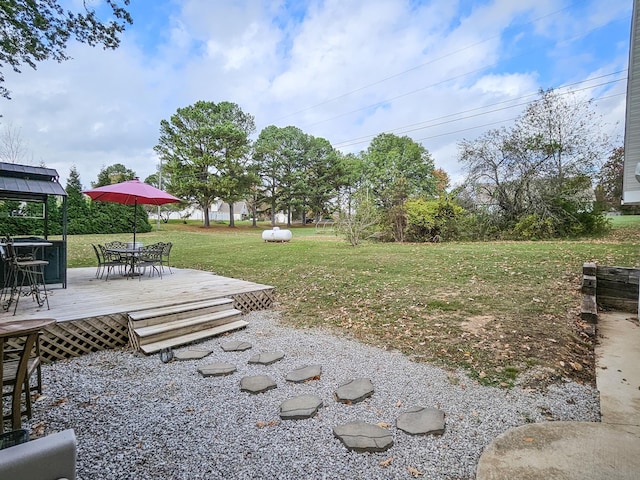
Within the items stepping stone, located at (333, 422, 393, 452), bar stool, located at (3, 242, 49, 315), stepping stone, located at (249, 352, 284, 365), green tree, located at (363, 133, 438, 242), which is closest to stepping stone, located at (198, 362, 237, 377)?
stepping stone, located at (249, 352, 284, 365)

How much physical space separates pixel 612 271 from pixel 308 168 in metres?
29.8

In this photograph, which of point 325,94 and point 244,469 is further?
point 325,94

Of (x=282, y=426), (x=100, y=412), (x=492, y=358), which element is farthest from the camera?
(x=492, y=358)

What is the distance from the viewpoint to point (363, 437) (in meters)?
2.21

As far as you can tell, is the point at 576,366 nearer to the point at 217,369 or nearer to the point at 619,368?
the point at 619,368

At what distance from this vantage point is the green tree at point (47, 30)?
18.9 feet

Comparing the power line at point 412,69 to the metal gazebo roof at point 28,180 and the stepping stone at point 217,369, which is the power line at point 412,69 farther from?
the metal gazebo roof at point 28,180

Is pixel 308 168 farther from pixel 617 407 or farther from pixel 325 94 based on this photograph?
pixel 617 407

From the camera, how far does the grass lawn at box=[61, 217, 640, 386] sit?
3.56 metres

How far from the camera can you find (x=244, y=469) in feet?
6.30

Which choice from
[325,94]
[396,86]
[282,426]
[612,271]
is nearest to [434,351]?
[282,426]

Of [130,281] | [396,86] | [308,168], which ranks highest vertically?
[396,86]

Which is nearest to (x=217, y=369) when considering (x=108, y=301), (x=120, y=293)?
(x=108, y=301)

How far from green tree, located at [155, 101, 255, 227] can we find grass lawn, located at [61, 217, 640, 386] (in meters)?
16.1
